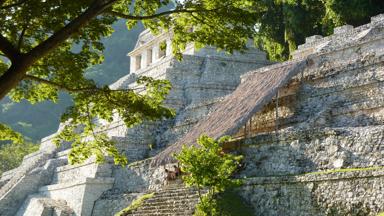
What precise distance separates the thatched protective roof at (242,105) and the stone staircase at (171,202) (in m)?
0.72

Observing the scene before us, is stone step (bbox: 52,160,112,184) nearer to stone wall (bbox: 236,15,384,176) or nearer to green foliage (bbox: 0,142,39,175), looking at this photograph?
stone wall (bbox: 236,15,384,176)

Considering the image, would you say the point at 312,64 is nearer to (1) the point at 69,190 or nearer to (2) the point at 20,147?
(1) the point at 69,190

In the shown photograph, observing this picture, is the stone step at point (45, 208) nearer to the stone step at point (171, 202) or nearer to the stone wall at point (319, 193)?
the stone step at point (171, 202)

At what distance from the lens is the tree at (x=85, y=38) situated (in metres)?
7.62

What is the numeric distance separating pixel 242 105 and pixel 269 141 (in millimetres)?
2351

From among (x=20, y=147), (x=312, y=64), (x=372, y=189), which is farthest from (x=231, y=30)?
(x=20, y=147)

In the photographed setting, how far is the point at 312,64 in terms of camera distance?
16.0 m

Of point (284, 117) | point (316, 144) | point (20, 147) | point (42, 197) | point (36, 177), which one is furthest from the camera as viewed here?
point (20, 147)

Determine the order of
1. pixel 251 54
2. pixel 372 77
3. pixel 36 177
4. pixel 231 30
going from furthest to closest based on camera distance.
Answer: pixel 251 54 → pixel 36 177 → pixel 372 77 → pixel 231 30

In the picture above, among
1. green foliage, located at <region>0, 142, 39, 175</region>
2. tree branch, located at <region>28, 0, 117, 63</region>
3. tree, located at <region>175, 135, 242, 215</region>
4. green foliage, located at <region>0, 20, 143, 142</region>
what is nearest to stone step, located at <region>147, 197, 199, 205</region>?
tree, located at <region>175, 135, 242, 215</region>

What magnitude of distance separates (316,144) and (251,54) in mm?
14184

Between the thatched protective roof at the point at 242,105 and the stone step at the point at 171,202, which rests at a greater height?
the thatched protective roof at the point at 242,105

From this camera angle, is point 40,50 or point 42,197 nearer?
point 40,50

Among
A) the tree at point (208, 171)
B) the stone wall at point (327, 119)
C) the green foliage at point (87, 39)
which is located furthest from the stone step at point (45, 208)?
the green foliage at point (87, 39)
